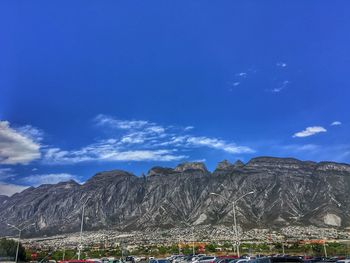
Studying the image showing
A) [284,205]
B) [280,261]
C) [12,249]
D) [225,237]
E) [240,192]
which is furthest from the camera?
[240,192]

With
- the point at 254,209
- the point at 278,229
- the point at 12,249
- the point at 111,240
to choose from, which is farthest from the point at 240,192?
the point at 12,249

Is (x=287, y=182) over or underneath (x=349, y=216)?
over

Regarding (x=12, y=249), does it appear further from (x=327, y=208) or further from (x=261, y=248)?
(x=327, y=208)

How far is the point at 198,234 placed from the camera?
6565 inches

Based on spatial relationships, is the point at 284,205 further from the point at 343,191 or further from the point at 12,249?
the point at 12,249

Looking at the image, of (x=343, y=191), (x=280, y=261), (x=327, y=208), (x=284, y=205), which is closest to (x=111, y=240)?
(x=284, y=205)

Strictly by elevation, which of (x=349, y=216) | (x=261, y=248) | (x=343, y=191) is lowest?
(x=261, y=248)

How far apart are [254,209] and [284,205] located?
14211mm

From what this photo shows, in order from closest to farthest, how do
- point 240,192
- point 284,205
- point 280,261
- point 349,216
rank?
point 280,261 → point 349,216 → point 284,205 → point 240,192

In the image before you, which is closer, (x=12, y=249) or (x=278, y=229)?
(x=12, y=249)

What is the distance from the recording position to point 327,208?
167 m

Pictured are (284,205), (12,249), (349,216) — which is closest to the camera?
(12,249)

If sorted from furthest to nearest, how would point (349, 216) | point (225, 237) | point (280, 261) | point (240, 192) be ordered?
point (240, 192), point (349, 216), point (225, 237), point (280, 261)

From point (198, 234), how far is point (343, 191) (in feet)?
241
